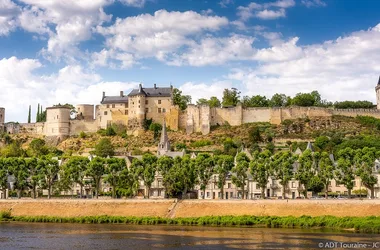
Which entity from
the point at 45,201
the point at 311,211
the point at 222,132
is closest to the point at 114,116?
the point at 222,132

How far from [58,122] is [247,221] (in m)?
71.0

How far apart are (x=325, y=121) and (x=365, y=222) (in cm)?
6142

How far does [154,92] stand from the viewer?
117m

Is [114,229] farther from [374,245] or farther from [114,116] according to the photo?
[114,116]

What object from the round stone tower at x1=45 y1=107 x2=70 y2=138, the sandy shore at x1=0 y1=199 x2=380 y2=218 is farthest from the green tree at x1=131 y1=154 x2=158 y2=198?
the round stone tower at x1=45 y1=107 x2=70 y2=138

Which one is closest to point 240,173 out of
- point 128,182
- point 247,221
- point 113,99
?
point 247,221

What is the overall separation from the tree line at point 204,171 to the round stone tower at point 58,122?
45.7 m

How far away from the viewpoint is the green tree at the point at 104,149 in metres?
99.2

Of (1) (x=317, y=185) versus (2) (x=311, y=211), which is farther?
(1) (x=317, y=185)

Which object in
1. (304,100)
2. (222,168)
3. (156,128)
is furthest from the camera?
(304,100)

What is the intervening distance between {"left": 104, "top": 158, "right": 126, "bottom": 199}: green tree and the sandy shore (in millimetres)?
3664

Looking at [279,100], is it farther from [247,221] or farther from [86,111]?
[247,221]

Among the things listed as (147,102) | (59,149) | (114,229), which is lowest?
(114,229)

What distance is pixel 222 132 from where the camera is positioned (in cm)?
11119
